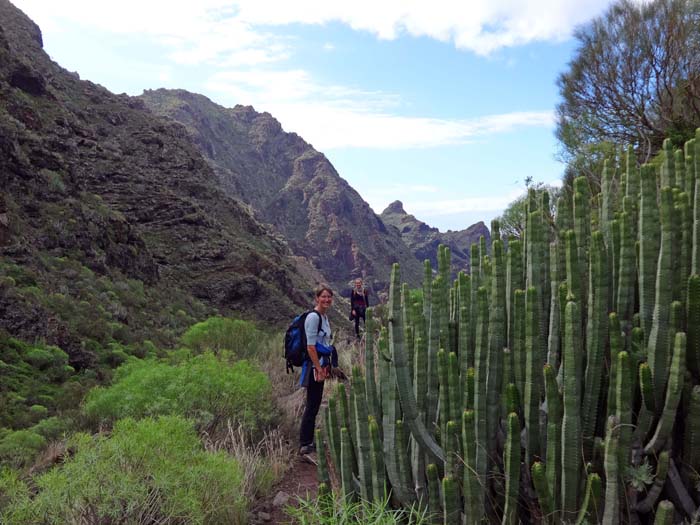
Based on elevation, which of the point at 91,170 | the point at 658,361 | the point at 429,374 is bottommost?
the point at 429,374

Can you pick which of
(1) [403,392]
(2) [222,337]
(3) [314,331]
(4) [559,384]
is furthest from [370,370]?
(2) [222,337]

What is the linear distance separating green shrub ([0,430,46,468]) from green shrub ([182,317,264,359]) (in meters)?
3.66

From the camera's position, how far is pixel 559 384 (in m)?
2.35

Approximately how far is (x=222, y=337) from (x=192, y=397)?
5.52 meters

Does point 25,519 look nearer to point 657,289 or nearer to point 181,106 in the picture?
point 657,289

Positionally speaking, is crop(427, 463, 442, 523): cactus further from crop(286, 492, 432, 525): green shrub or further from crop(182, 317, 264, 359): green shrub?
crop(182, 317, 264, 359): green shrub

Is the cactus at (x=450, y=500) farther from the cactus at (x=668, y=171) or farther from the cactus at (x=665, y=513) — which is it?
the cactus at (x=668, y=171)

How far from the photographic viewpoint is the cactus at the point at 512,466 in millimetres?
2127

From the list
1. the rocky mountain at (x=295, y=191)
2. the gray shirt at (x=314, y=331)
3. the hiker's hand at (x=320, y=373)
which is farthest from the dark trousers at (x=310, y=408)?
the rocky mountain at (x=295, y=191)

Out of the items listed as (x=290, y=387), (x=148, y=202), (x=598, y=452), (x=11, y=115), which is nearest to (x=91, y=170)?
(x=148, y=202)

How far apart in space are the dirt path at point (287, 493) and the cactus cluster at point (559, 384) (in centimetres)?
90

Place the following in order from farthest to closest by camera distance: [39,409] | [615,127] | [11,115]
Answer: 1. [11,115]
2. [615,127]
3. [39,409]

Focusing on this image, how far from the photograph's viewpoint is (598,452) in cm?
217

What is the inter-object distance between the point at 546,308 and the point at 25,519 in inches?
117
